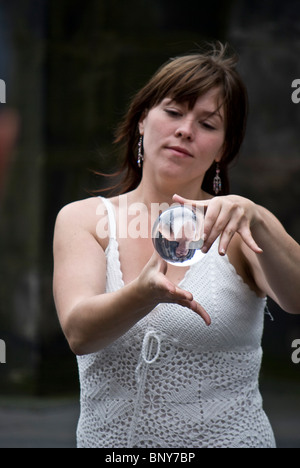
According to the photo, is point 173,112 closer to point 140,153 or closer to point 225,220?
point 140,153

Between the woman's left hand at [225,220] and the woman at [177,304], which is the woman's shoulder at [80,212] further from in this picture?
the woman's left hand at [225,220]

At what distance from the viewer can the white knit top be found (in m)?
2.61

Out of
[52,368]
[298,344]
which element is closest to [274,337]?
[298,344]

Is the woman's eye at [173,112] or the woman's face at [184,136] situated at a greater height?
the woman's eye at [173,112]

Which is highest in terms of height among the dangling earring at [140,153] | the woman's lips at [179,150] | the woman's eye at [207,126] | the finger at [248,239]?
the woman's eye at [207,126]

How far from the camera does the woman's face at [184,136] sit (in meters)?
2.71

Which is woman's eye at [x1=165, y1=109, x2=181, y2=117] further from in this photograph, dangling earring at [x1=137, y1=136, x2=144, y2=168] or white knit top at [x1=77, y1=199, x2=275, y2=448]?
white knit top at [x1=77, y1=199, x2=275, y2=448]

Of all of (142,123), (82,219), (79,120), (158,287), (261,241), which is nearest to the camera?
(158,287)

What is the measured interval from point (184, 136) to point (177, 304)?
1.77 feet

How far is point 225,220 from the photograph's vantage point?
88.7 inches

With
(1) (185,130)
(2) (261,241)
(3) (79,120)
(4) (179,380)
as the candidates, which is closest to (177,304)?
(4) (179,380)

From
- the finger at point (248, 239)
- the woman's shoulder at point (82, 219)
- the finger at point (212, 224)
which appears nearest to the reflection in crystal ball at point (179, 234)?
the finger at point (212, 224)

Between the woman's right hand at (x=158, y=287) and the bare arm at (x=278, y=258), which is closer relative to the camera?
the woman's right hand at (x=158, y=287)
